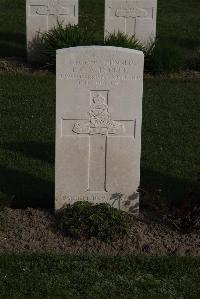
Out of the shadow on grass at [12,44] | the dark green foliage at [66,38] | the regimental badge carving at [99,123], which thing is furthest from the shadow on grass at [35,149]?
the shadow on grass at [12,44]

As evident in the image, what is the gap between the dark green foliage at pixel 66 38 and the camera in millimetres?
13312

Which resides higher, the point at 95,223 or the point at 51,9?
the point at 51,9

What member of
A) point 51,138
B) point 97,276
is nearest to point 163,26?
point 51,138

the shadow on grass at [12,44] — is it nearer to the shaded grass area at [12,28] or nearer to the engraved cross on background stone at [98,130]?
the shaded grass area at [12,28]

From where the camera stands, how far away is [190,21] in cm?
1908

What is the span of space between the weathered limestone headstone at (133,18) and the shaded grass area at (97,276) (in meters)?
8.35

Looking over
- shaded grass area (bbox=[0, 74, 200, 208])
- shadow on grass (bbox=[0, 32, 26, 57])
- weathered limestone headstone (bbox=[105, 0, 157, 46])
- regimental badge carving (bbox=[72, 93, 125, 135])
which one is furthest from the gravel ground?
shadow on grass (bbox=[0, 32, 26, 57])

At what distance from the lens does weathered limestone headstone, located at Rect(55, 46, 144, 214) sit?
647cm

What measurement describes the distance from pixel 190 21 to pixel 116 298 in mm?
14454

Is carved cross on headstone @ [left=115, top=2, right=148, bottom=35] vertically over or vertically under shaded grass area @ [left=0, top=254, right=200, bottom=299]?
over

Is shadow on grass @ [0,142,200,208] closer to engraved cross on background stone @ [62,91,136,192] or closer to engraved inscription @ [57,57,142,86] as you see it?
engraved cross on background stone @ [62,91,136,192]

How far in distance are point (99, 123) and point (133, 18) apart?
760 cm

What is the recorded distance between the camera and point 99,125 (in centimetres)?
664

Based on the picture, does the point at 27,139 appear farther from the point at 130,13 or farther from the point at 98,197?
the point at 130,13
